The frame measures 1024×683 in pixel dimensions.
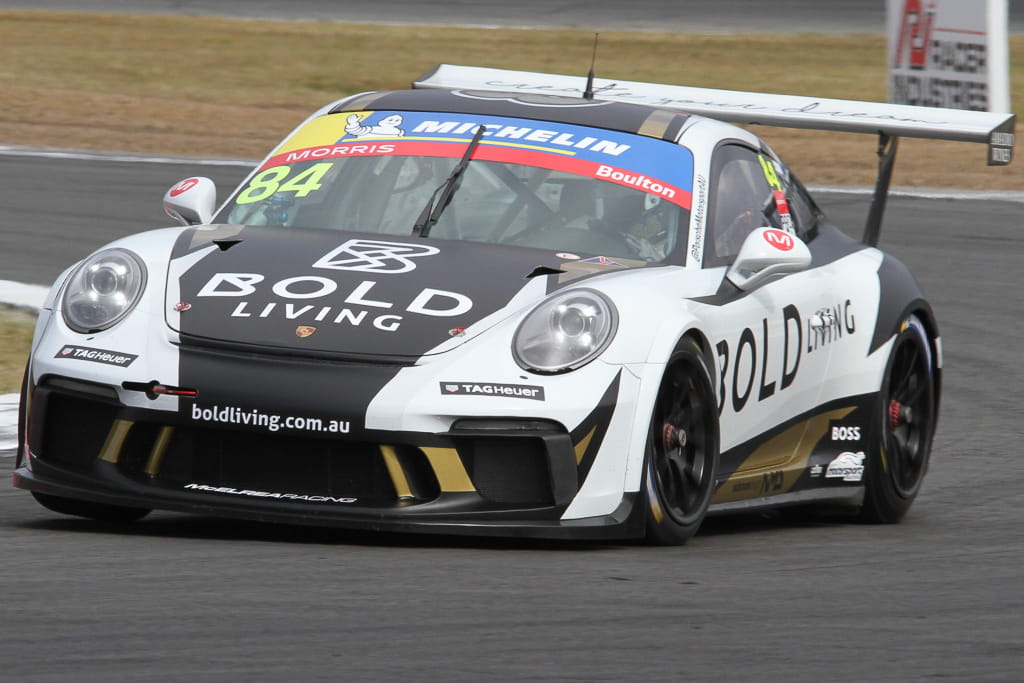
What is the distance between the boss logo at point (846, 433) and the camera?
241 inches

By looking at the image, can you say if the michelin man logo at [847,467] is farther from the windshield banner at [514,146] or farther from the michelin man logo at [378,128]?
the michelin man logo at [378,128]

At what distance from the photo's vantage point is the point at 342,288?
4.96 m

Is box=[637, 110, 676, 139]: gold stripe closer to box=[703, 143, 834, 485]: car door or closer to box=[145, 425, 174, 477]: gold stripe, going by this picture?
box=[703, 143, 834, 485]: car door

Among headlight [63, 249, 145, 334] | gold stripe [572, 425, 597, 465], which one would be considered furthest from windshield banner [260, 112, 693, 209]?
gold stripe [572, 425, 597, 465]

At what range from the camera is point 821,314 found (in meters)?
6.02

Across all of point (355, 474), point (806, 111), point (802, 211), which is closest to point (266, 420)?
point (355, 474)

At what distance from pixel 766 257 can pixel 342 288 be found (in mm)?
1276

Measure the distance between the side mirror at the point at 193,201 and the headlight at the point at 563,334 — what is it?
149 cm

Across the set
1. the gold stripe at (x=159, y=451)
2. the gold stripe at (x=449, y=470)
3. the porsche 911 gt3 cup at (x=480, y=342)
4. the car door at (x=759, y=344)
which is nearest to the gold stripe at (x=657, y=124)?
the porsche 911 gt3 cup at (x=480, y=342)

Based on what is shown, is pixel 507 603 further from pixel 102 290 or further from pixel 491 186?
pixel 491 186

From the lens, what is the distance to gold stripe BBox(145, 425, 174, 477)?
4.77m

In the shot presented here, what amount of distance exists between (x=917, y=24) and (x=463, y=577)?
15.1m

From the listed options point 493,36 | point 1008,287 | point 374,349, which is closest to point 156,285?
point 374,349

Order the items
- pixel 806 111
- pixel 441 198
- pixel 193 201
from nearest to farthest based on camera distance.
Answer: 1. pixel 441 198
2. pixel 193 201
3. pixel 806 111
